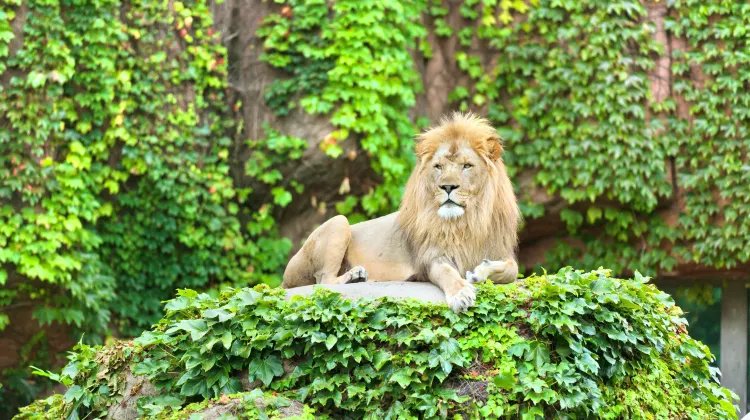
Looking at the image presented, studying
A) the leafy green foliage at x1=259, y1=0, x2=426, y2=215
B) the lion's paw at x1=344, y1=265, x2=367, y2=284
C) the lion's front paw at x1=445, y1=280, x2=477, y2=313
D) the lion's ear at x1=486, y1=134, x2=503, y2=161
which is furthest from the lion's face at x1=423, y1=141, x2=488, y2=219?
the leafy green foliage at x1=259, y1=0, x2=426, y2=215

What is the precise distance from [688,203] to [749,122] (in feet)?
3.37

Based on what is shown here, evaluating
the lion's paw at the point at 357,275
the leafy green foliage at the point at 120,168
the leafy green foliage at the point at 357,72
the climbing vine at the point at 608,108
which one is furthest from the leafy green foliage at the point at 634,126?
the lion's paw at the point at 357,275

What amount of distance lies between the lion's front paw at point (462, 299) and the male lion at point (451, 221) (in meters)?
0.07

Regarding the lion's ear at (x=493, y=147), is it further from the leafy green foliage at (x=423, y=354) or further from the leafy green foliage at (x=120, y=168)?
the leafy green foliage at (x=120, y=168)

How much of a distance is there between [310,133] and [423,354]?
226 inches

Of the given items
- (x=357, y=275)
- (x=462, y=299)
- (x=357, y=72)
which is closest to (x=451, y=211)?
(x=462, y=299)

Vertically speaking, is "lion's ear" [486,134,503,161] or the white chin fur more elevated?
"lion's ear" [486,134,503,161]

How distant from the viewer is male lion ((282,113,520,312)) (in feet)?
19.7

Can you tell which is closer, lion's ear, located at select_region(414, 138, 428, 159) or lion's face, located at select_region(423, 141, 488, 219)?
lion's face, located at select_region(423, 141, 488, 219)

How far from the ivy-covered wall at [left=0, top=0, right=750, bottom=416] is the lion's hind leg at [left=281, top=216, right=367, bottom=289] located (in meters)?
3.78

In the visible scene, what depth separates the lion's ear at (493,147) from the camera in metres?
6.18

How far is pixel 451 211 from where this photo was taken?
5996 millimetres

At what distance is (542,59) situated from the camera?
1116 centimetres

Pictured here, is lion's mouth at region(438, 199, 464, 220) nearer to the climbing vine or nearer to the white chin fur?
the white chin fur
